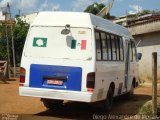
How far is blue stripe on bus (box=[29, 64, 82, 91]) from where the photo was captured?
411 inches

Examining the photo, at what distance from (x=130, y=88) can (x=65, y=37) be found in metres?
5.23

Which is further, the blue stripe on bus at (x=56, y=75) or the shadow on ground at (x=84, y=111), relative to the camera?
the shadow on ground at (x=84, y=111)

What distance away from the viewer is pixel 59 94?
415 inches

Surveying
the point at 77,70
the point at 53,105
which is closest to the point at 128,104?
the point at 53,105

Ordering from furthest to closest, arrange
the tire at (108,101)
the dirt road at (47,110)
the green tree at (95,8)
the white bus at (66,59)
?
the green tree at (95,8), the tire at (108,101), the dirt road at (47,110), the white bus at (66,59)

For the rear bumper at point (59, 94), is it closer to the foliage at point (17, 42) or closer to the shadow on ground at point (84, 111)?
the shadow on ground at point (84, 111)

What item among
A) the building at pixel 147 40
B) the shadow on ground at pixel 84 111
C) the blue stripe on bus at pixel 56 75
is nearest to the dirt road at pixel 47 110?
the shadow on ground at pixel 84 111

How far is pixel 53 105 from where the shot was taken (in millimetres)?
12508

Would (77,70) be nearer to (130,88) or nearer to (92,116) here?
(92,116)

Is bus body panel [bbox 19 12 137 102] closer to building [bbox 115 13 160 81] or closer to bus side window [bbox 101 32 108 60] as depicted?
bus side window [bbox 101 32 108 60]

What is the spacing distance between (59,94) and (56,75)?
494 millimetres

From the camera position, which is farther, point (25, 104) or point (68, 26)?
point (25, 104)

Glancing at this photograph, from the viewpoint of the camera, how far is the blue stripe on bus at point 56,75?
34.2 ft

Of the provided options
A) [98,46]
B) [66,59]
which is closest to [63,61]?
[66,59]
